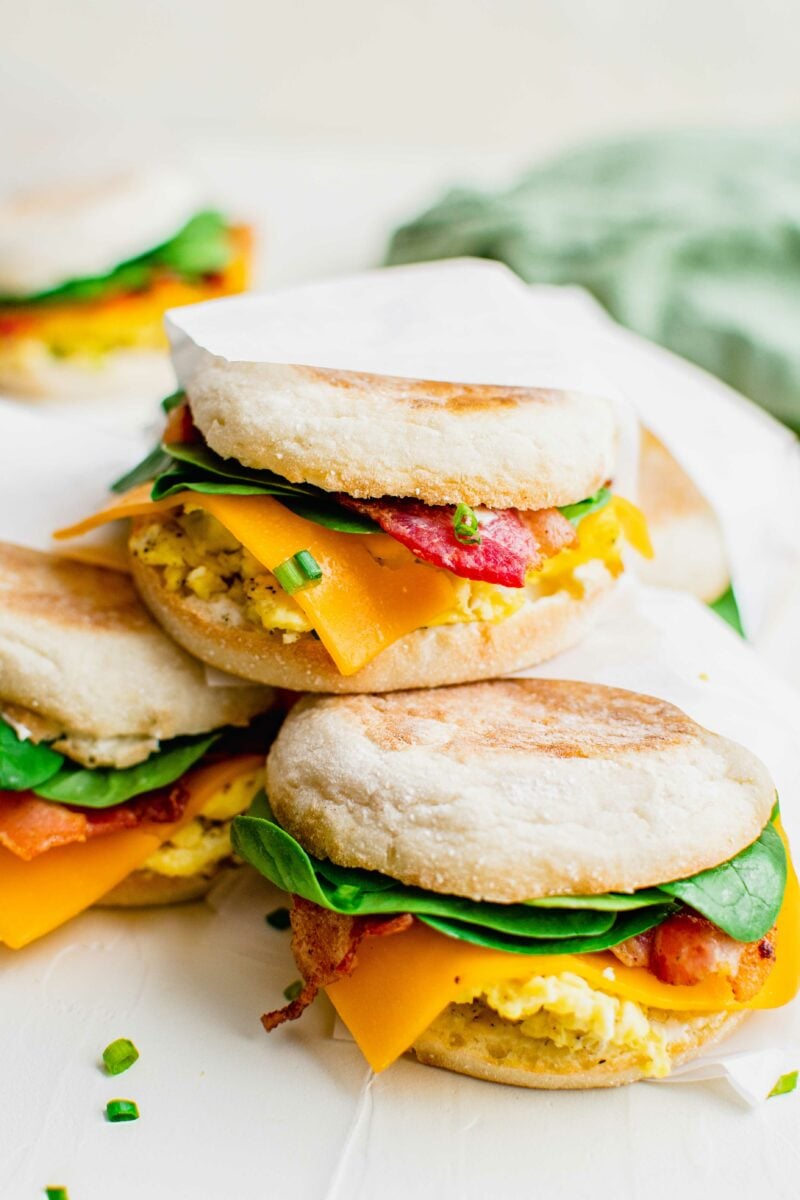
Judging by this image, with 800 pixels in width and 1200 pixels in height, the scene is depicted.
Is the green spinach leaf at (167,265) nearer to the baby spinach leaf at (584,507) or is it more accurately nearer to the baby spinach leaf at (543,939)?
the baby spinach leaf at (584,507)

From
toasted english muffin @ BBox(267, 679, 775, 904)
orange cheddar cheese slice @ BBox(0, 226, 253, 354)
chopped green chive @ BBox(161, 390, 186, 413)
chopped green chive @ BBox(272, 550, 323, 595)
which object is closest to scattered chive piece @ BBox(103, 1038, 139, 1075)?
toasted english muffin @ BBox(267, 679, 775, 904)

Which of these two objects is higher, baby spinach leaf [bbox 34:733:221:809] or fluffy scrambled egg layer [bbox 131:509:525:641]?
fluffy scrambled egg layer [bbox 131:509:525:641]

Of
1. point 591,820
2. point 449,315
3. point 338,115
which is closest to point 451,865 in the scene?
point 591,820

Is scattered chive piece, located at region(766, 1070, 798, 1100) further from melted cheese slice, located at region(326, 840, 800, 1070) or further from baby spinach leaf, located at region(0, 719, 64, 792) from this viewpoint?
baby spinach leaf, located at region(0, 719, 64, 792)

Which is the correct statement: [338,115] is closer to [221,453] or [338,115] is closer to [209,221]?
[209,221]

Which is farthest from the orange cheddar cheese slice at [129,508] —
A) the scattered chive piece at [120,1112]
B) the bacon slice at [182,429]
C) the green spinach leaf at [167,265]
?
the green spinach leaf at [167,265]

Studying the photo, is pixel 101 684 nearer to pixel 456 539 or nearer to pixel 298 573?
pixel 298 573
